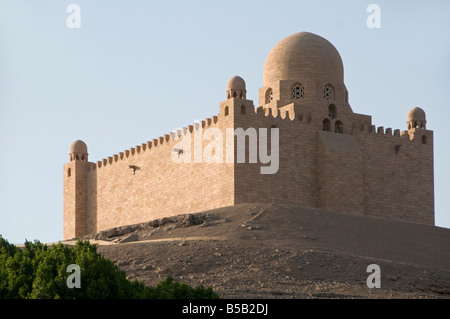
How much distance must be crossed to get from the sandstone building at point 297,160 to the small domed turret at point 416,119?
0.12 feet

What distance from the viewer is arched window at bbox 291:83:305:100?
36156 mm

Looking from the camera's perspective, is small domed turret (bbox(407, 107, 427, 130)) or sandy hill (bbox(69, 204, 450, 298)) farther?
small domed turret (bbox(407, 107, 427, 130))

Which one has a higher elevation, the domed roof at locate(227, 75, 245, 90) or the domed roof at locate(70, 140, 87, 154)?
the domed roof at locate(227, 75, 245, 90)

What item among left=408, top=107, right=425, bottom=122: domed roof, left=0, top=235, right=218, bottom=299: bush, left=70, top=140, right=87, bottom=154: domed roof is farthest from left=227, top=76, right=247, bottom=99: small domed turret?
left=0, top=235, right=218, bottom=299: bush

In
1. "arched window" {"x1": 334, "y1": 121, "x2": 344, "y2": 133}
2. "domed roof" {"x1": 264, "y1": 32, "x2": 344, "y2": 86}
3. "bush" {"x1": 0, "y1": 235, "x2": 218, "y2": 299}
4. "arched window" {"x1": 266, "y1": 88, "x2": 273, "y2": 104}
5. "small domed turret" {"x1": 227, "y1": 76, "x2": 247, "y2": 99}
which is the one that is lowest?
"bush" {"x1": 0, "y1": 235, "x2": 218, "y2": 299}

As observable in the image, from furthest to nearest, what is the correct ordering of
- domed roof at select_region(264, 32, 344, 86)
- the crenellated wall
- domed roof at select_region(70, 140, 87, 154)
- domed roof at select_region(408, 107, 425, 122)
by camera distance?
domed roof at select_region(70, 140, 87, 154) < domed roof at select_region(408, 107, 425, 122) < domed roof at select_region(264, 32, 344, 86) < the crenellated wall

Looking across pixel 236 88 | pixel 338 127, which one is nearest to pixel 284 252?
pixel 236 88

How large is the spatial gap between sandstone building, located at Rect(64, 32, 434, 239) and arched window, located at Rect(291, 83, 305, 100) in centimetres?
4

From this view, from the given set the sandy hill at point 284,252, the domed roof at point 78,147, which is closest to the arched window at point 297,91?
the sandy hill at point 284,252

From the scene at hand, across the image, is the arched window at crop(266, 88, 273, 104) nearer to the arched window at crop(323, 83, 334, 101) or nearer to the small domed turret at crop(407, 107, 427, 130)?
the arched window at crop(323, 83, 334, 101)

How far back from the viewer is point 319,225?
2995 centimetres

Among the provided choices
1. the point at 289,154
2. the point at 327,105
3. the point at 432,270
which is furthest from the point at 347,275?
the point at 327,105

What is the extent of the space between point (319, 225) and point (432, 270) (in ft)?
13.6

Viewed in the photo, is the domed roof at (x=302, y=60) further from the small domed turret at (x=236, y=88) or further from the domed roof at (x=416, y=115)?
the domed roof at (x=416, y=115)
